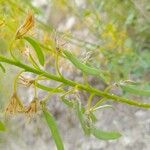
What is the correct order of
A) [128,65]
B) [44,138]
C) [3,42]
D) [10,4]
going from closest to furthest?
[3,42] < [10,4] < [128,65] < [44,138]

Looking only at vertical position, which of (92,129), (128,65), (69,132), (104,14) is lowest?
(92,129)

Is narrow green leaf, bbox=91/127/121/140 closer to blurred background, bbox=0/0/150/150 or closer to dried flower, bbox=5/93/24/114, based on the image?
dried flower, bbox=5/93/24/114

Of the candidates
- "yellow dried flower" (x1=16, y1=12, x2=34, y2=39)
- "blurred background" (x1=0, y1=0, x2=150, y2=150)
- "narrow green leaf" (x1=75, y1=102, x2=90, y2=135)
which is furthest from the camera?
"blurred background" (x1=0, y1=0, x2=150, y2=150)

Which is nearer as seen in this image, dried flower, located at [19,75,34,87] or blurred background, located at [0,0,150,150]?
dried flower, located at [19,75,34,87]

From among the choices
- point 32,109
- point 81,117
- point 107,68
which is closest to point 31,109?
point 32,109

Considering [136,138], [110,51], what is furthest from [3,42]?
[136,138]

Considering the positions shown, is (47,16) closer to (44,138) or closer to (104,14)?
(104,14)

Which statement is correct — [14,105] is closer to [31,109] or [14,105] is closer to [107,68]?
[31,109]

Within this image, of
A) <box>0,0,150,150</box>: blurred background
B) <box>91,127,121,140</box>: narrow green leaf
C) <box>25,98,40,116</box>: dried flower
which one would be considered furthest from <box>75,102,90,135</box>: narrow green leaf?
<box>0,0,150,150</box>: blurred background

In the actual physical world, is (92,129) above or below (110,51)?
below
